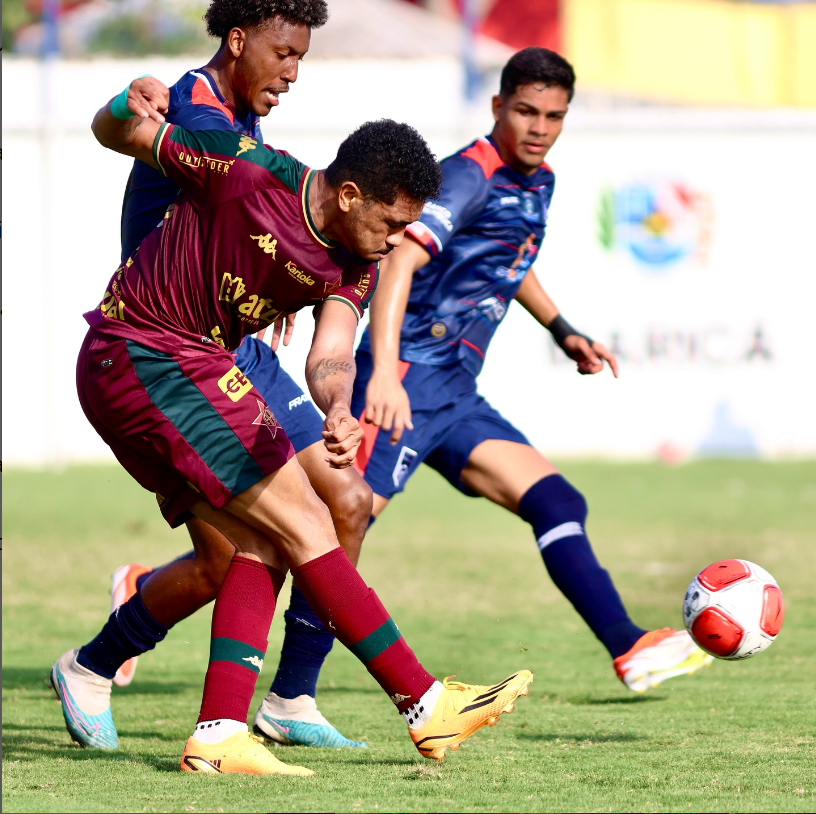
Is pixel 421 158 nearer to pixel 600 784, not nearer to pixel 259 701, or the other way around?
pixel 600 784

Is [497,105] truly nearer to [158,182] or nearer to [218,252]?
[158,182]

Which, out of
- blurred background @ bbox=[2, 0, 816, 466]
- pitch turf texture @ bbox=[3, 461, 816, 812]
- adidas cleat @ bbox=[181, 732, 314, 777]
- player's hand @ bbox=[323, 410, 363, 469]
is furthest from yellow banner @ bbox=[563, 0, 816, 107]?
adidas cleat @ bbox=[181, 732, 314, 777]

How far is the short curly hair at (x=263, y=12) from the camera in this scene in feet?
13.3

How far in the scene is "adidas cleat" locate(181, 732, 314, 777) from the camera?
345 cm

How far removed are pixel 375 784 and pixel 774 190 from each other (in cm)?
1267

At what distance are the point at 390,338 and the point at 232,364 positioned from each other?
27.8 inches

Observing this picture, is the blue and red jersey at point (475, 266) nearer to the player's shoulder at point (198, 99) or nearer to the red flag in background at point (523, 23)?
the player's shoulder at point (198, 99)

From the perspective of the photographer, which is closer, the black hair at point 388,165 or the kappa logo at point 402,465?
the black hair at point 388,165

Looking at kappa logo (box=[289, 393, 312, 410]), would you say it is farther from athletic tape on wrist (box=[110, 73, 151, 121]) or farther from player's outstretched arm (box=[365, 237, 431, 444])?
athletic tape on wrist (box=[110, 73, 151, 121])

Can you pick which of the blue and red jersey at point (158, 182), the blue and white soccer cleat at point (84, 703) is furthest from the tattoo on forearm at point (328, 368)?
the blue and white soccer cleat at point (84, 703)

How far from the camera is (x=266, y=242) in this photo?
3.47 meters

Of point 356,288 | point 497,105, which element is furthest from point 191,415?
point 497,105

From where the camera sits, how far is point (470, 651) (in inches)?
225

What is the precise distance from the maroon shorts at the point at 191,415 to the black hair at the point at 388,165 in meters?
0.64
